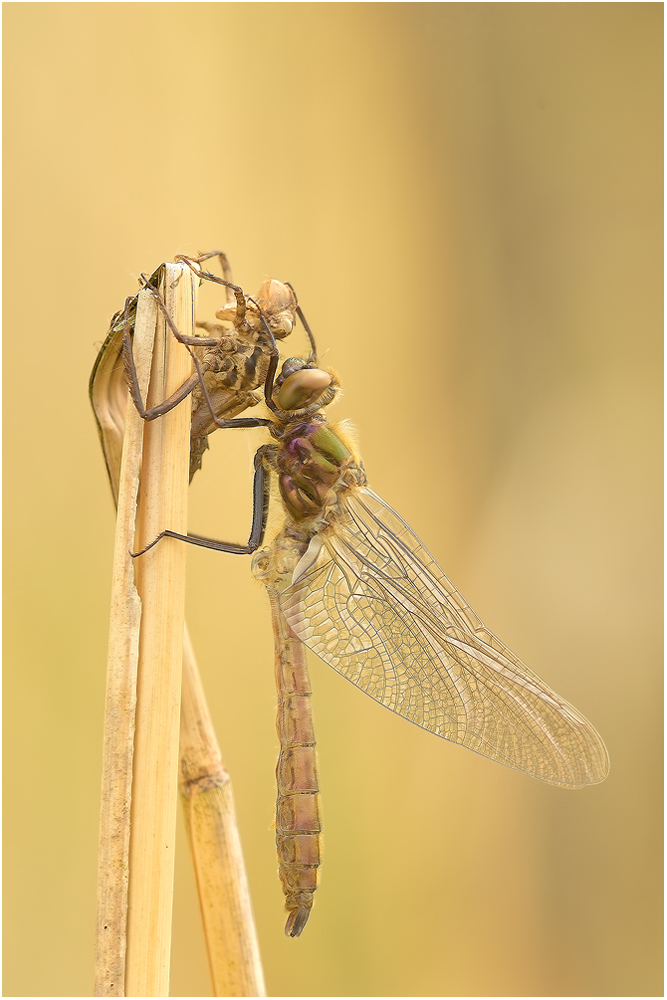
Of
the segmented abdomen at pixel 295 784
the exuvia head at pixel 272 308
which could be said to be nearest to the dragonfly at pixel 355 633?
the segmented abdomen at pixel 295 784

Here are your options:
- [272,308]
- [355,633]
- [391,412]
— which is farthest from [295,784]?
[391,412]

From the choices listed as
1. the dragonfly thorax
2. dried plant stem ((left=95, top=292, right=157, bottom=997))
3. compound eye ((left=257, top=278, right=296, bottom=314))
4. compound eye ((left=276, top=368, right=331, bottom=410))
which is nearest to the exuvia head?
compound eye ((left=257, top=278, right=296, bottom=314))

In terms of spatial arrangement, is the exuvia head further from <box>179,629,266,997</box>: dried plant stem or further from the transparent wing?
<box>179,629,266,997</box>: dried plant stem

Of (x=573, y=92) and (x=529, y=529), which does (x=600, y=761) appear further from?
(x=573, y=92)

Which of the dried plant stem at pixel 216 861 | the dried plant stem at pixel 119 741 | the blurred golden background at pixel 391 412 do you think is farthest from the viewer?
the blurred golden background at pixel 391 412

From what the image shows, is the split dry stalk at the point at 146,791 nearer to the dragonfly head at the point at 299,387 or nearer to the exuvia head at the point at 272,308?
the exuvia head at the point at 272,308

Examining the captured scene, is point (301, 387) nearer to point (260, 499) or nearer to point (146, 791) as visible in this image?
point (260, 499)

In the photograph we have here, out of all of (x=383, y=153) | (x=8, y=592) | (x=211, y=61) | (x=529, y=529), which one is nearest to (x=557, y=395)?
(x=529, y=529)
